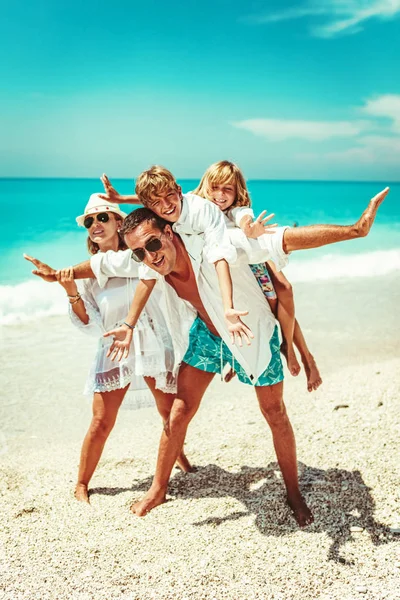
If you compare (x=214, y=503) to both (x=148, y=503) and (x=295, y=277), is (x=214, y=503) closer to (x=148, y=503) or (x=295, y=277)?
(x=148, y=503)

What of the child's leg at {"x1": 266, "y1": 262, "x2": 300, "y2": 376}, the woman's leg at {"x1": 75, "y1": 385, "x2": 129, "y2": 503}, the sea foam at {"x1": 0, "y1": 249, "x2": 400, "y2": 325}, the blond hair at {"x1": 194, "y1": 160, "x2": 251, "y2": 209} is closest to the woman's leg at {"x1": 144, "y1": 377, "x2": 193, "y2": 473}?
the woman's leg at {"x1": 75, "y1": 385, "x2": 129, "y2": 503}

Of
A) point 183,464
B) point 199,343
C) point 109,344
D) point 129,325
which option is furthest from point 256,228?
point 183,464

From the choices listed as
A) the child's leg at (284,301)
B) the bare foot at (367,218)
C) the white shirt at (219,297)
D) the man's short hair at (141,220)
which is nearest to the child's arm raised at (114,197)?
the white shirt at (219,297)

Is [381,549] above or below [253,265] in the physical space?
below

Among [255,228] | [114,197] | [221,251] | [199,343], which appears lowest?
[199,343]

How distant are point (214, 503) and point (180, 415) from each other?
2.28 ft

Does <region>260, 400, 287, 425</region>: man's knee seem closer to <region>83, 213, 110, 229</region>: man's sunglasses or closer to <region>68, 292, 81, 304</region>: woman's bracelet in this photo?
<region>68, 292, 81, 304</region>: woman's bracelet

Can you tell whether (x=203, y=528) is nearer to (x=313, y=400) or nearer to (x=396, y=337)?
(x=313, y=400)

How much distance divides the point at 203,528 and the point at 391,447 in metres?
1.63

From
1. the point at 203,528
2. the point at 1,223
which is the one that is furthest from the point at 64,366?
the point at 1,223

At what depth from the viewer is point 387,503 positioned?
12.5 ft

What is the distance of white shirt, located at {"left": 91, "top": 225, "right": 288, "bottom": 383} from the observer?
11.2 ft

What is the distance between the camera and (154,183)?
10.9ft

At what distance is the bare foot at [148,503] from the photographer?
12.6 feet
